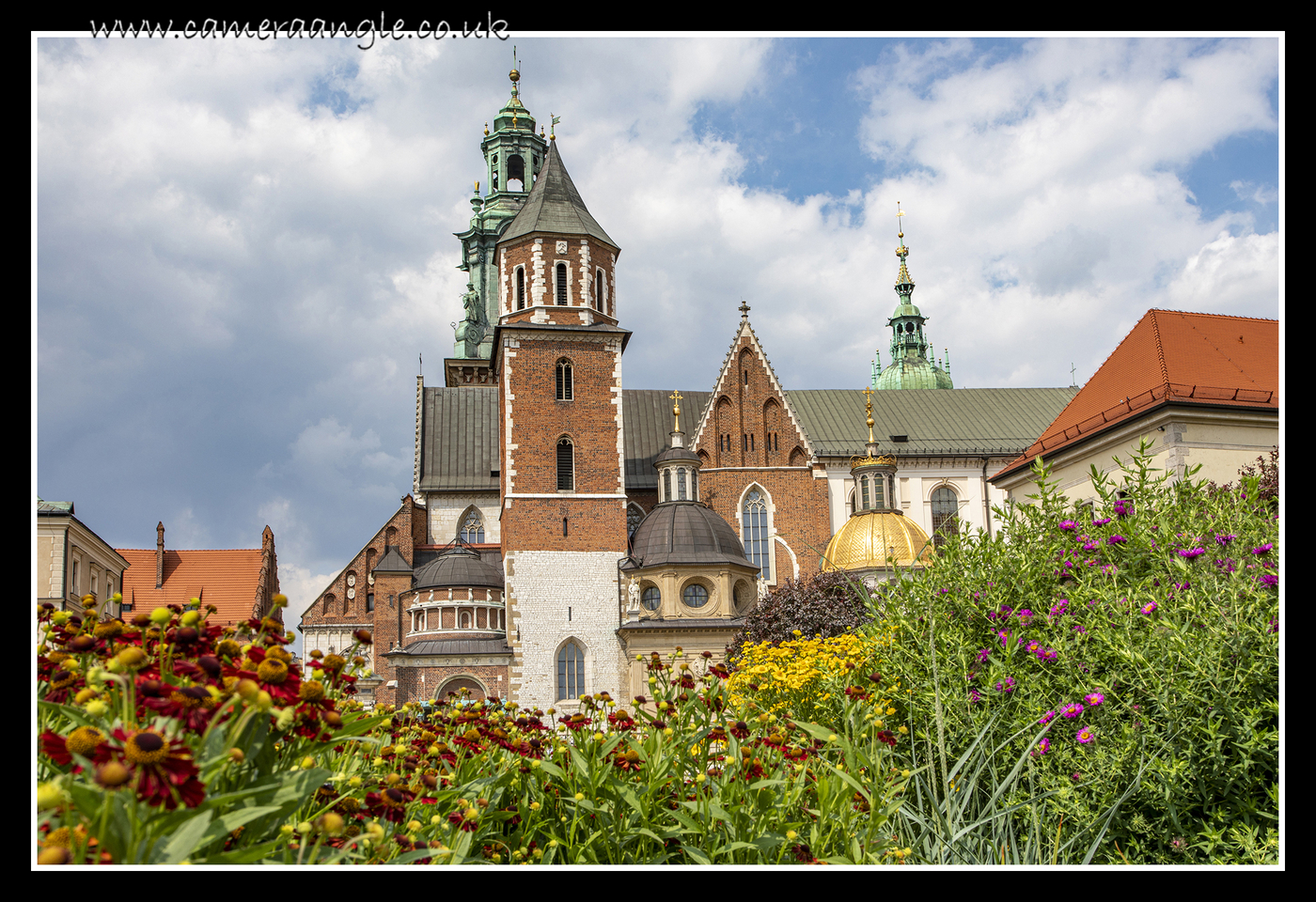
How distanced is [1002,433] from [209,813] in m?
48.9

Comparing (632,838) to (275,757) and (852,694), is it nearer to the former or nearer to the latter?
(852,694)

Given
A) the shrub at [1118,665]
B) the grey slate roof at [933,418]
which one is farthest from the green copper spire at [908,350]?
the shrub at [1118,665]

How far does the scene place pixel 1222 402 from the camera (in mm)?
22359

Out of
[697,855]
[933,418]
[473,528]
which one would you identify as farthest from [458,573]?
[697,855]

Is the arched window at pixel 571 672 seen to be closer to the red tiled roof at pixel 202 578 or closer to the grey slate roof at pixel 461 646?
the grey slate roof at pixel 461 646

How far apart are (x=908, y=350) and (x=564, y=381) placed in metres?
44.8

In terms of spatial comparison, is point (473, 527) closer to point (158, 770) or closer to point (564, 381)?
point (564, 381)

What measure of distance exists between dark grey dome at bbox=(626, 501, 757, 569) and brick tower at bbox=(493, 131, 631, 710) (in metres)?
1.23

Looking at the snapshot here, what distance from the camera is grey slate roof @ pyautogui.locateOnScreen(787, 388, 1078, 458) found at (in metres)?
47.7

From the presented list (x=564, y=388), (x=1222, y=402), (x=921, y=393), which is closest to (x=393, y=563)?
(x=564, y=388)

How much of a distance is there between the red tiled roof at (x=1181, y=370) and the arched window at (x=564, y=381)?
58.1 feet

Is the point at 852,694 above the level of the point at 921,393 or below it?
below

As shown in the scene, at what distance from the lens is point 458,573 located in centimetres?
3866

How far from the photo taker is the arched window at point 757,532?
42.8m
